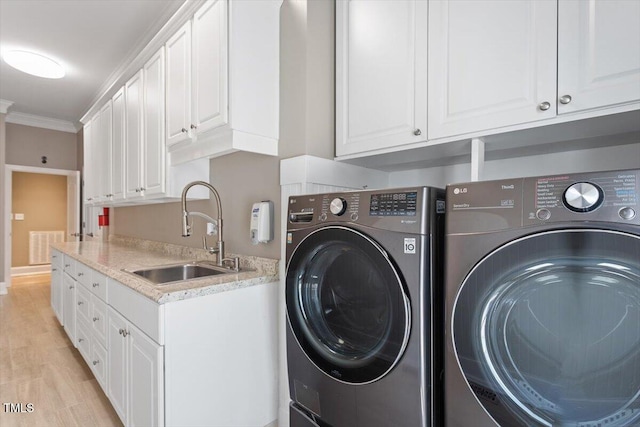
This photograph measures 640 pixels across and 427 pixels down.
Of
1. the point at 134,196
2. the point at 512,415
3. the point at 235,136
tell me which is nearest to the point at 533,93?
the point at 512,415

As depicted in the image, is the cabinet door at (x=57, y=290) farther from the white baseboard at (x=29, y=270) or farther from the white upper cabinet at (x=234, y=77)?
the white baseboard at (x=29, y=270)

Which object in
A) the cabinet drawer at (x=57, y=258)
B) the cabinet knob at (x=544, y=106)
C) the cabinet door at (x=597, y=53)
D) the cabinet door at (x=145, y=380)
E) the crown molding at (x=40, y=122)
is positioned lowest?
the cabinet door at (x=145, y=380)

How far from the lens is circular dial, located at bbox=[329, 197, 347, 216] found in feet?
3.82

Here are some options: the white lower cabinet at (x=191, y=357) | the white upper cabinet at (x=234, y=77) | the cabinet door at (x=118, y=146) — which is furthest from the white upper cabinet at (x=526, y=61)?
the cabinet door at (x=118, y=146)

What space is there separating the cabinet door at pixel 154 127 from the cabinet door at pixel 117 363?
978 millimetres

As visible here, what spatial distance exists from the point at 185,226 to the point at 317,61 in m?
1.13

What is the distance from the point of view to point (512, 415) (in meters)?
0.81

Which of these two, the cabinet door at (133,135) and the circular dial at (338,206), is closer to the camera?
the circular dial at (338,206)

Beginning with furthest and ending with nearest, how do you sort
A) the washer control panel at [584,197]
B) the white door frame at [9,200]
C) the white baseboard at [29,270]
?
the white baseboard at [29,270] < the white door frame at [9,200] < the washer control panel at [584,197]

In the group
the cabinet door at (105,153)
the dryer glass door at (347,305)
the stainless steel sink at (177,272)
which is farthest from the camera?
the cabinet door at (105,153)

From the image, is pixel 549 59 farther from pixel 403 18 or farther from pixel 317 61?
pixel 317 61

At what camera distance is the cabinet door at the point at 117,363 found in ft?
5.41

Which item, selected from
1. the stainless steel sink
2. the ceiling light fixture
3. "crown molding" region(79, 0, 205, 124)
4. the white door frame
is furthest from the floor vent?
the stainless steel sink

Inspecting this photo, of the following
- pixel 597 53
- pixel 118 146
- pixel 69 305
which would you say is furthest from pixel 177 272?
pixel 597 53
